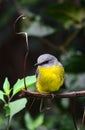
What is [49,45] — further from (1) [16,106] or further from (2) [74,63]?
(1) [16,106]

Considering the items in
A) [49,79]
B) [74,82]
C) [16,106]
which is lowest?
[74,82]

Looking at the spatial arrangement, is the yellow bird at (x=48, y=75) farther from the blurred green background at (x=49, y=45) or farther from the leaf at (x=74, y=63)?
the leaf at (x=74, y=63)

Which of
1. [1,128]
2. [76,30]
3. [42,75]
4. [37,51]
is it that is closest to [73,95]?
[42,75]

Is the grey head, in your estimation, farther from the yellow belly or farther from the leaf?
the leaf

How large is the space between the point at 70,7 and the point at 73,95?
5.31 ft

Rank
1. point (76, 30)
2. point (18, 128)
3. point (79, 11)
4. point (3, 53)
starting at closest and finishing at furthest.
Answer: point (18, 128), point (79, 11), point (76, 30), point (3, 53)

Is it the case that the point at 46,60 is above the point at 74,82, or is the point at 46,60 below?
above

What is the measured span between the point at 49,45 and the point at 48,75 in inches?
42.2

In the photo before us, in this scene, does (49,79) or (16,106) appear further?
(49,79)

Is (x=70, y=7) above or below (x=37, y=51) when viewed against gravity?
above

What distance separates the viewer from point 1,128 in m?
2.38

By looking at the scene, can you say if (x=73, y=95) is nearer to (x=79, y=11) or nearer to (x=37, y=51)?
(x=79, y=11)

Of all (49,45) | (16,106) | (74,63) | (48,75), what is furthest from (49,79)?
(49,45)

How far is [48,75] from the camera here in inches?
80.6
